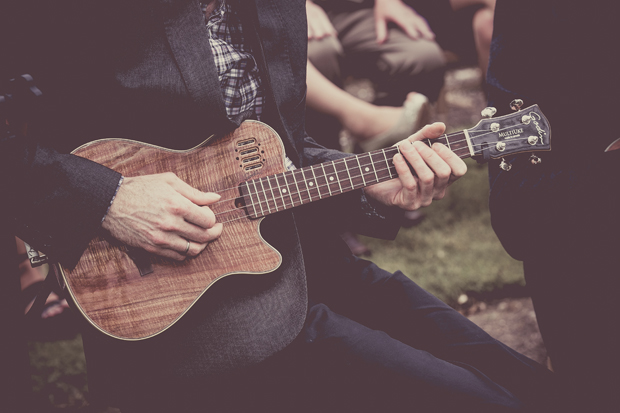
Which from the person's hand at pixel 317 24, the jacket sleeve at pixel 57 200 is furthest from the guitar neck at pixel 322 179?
the person's hand at pixel 317 24

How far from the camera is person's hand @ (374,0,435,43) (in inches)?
127

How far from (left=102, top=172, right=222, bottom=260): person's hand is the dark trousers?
39cm

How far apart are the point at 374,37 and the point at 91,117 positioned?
2.46 metres

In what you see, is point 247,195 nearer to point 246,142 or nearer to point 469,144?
point 246,142

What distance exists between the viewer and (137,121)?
4.20ft

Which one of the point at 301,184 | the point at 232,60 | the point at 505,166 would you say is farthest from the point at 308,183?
the point at 505,166

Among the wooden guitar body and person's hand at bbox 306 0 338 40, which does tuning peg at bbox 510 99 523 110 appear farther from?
person's hand at bbox 306 0 338 40

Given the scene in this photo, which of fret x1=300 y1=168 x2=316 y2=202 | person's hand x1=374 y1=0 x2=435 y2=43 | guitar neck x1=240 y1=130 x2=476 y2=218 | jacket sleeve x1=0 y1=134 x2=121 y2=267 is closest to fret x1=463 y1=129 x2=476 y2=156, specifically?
guitar neck x1=240 y1=130 x2=476 y2=218

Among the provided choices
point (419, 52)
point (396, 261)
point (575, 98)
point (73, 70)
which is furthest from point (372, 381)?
point (419, 52)

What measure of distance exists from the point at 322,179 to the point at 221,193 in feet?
0.97

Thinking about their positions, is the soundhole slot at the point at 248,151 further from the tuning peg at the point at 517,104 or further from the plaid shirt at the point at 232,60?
the tuning peg at the point at 517,104

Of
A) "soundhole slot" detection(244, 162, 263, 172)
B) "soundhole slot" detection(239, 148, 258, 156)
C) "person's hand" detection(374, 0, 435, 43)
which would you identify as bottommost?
"person's hand" detection(374, 0, 435, 43)

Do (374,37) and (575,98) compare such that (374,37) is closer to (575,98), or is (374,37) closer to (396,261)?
(396,261)

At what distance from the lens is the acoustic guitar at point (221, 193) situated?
1.23 meters
